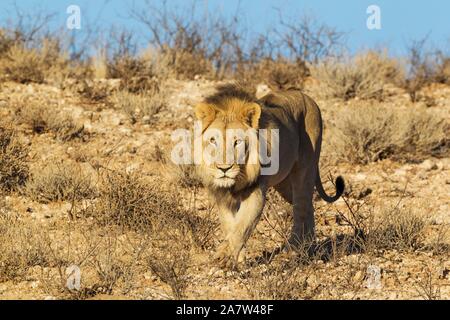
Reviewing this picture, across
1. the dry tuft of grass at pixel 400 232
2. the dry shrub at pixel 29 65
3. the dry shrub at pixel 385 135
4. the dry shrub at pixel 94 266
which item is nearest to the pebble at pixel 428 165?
the dry shrub at pixel 385 135

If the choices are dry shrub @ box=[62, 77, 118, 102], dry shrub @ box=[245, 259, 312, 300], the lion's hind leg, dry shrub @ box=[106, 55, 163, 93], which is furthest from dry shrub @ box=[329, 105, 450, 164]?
dry shrub @ box=[245, 259, 312, 300]

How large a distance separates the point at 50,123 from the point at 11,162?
2045mm

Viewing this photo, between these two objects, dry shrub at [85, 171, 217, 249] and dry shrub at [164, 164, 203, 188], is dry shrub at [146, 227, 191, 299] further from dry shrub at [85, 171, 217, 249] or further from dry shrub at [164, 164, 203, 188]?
dry shrub at [164, 164, 203, 188]

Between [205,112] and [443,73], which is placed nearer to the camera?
[205,112]

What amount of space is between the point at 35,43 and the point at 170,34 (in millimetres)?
2470

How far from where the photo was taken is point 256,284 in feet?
21.3

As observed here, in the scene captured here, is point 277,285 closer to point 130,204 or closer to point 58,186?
point 130,204

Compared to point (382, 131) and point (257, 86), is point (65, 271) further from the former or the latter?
point (257, 86)

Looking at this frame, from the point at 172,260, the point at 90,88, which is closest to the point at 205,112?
the point at 172,260

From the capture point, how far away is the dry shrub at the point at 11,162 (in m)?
10.1

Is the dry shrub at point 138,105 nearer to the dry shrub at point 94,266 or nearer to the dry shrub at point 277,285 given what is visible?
the dry shrub at point 94,266

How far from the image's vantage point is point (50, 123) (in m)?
12.2
